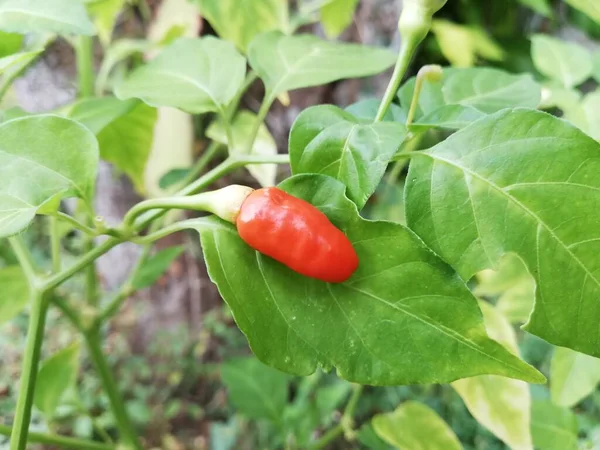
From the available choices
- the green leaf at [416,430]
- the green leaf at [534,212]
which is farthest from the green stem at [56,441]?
the green leaf at [534,212]

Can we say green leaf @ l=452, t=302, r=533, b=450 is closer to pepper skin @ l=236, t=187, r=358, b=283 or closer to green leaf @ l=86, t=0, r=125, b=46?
pepper skin @ l=236, t=187, r=358, b=283

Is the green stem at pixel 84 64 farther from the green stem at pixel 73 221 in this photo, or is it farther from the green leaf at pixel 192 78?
the green stem at pixel 73 221

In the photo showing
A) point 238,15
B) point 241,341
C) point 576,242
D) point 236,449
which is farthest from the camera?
point 241,341

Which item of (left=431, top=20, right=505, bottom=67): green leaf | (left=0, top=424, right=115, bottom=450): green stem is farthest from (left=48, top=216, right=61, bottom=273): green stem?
(left=431, top=20, right=505, bottom=67): green leaf

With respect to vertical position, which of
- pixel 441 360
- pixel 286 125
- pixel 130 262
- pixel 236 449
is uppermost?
pixel 441 360

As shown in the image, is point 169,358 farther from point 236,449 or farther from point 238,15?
point 238,15

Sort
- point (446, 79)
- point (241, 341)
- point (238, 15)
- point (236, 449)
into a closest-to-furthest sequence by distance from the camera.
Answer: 1. point (446, 79)
2. point (238, 15)
3. point (236, 449)
4. point (241, 341)

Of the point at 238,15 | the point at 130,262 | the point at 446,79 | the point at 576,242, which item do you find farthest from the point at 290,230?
the point at 130,262
